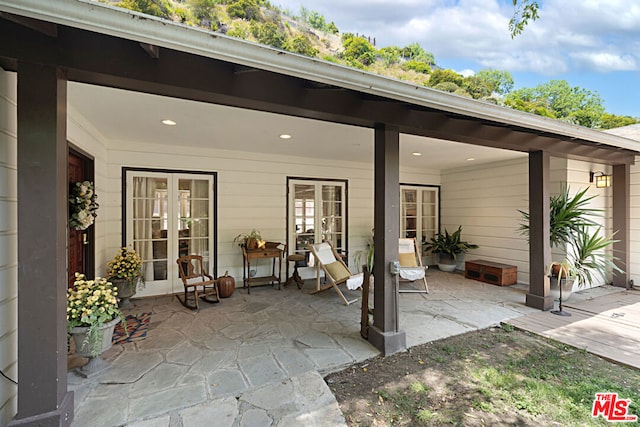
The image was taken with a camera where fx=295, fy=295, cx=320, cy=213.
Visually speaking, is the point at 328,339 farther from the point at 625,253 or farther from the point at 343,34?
the point at 343,34

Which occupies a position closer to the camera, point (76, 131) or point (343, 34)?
point (76, 131)

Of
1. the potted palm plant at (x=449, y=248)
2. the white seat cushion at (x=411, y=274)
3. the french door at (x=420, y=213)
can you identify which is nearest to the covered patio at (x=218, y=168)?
the white seat cushion at (x=411, y=274)

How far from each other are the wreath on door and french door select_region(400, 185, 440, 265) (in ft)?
18.5

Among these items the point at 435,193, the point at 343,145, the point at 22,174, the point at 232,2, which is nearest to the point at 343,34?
the point at 232,2

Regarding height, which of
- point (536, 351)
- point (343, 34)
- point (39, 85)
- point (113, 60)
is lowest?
point (536, 351)

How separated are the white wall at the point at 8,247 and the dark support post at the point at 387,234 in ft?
8.41

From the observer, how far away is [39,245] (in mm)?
1626

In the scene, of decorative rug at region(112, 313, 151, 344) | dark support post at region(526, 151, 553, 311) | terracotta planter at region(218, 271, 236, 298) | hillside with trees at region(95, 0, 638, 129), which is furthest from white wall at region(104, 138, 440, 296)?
hillside with trees at region(95, 0, 638, 129)

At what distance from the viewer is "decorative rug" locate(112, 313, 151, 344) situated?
3.02 metres

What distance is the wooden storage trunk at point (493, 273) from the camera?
206 inches

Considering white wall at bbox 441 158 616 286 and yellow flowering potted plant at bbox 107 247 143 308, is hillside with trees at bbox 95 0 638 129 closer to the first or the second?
white wall at bbox 441 158 616 286

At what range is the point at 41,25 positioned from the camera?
1531 millimetres

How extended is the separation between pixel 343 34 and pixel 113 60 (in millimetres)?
25412

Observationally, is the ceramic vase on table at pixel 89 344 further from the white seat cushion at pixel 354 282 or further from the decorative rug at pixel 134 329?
the white seat cushion at pixel 354 282
